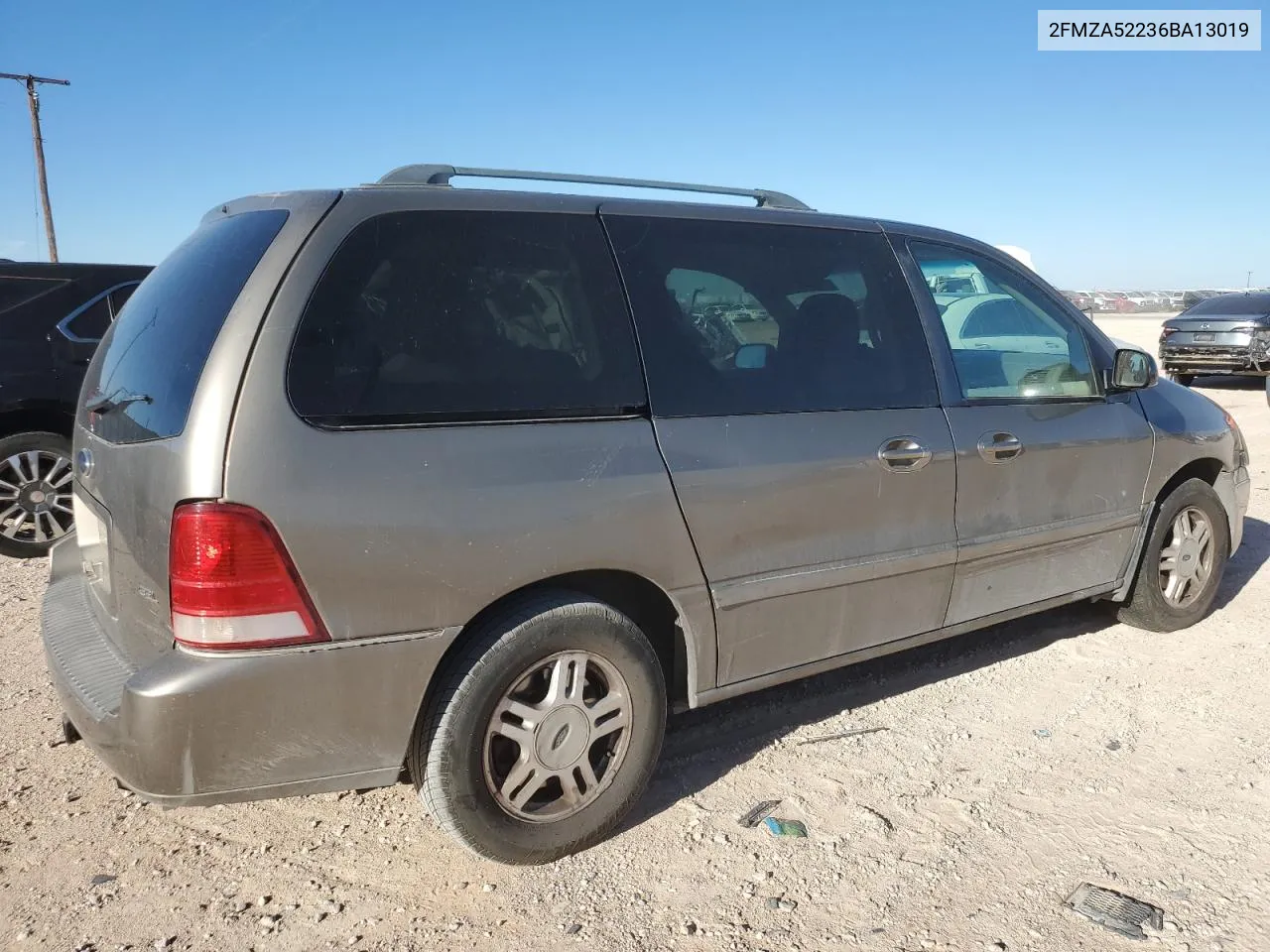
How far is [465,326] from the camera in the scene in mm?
2564

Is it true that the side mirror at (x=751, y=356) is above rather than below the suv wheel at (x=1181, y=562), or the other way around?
above

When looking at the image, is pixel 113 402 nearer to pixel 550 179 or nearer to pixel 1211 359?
pixel 550 179

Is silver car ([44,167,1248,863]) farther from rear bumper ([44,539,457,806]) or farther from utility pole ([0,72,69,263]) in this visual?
utility pole ([0,72,69,263])

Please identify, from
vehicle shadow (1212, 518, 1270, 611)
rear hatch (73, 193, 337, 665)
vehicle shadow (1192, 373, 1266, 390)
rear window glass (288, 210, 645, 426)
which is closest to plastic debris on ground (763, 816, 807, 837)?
rear window glass (288, 210, 645, 426)

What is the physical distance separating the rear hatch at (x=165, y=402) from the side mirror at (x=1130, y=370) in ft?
10.4

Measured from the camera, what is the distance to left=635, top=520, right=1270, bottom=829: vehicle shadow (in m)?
3.29

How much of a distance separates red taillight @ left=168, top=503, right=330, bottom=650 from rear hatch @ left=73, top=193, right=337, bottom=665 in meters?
0.05

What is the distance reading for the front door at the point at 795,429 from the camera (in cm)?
289

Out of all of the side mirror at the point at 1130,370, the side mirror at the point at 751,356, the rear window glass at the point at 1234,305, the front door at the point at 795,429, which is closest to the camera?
the front door at the point at 795,429

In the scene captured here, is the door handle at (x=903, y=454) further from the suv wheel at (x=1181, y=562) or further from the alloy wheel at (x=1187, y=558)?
the alloy wheel at (x=1187, y=558)

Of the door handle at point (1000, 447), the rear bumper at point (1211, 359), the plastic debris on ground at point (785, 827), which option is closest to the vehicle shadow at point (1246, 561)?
the door handle at point (1000, 447)

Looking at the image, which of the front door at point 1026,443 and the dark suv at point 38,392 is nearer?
the front door at point 1026,443

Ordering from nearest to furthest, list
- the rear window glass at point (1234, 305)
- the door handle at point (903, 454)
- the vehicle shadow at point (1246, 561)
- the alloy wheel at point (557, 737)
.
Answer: the alloy wheel at point (557, 737) → the door handle at point (903, 454) → the vehicle shadow at point (1246, 561) → the rear window glass at point (1234, 305)

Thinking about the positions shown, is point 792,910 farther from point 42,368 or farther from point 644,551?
point 42,368
